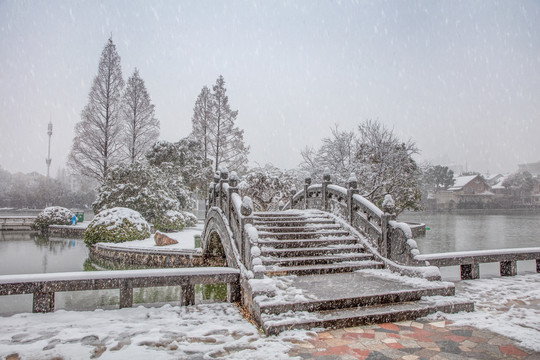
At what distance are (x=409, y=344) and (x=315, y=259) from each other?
9.98 ft

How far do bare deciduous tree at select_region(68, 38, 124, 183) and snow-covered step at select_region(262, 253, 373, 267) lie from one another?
26315 mm

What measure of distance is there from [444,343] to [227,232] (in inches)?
198

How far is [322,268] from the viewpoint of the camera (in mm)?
6602

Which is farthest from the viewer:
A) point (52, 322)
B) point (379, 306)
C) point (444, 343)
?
point (379, 306)

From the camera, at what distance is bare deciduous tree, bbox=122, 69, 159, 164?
1222 inches

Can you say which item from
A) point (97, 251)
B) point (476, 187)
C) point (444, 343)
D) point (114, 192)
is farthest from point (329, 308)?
point (476, 187)

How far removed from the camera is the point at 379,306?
5.03 meters

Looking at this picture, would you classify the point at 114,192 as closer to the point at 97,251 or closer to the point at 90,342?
the point at 97,251

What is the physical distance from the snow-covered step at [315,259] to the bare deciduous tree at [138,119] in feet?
90.4

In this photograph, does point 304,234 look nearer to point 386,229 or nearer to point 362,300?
point 386,229

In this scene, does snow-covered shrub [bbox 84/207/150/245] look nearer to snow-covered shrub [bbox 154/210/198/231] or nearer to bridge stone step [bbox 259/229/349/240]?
snow-covered shrub [bbox 154/210/198/231]

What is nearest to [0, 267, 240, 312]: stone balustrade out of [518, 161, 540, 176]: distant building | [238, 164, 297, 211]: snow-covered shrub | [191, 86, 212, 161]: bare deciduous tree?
[238, 164, 297, 211]: snow-covered shrub

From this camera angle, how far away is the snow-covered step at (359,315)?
4.38m

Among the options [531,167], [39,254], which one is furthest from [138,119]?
[531,167]
